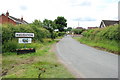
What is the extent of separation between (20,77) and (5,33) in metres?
9.64

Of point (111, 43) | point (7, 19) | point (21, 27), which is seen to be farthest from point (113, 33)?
point (7, 19)

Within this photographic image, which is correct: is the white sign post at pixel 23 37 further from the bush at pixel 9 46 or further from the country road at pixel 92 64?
the country road at pixel 92 64

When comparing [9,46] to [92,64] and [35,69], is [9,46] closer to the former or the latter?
[35,69]

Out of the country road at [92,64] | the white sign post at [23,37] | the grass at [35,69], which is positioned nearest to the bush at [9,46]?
the white sign post at [23,37]

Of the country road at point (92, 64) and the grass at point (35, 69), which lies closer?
the grass at point (35, 69)

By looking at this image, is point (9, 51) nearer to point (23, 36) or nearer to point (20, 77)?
point (23, 36)

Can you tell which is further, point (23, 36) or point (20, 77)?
point (23, 36)

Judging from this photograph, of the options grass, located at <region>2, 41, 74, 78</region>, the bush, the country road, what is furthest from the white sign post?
grass, located at <region>2, 41, 74, 78</region>

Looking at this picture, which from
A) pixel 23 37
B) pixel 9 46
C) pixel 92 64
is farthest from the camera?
pixel 23 37

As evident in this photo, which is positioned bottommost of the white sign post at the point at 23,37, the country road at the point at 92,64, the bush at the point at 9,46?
the country road at the point at 92,64

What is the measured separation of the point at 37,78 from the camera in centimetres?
572

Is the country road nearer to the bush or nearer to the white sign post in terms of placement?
the white sign post

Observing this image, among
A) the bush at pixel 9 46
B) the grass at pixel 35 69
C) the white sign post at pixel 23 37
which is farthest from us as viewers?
the white sign post at pixel 23 37

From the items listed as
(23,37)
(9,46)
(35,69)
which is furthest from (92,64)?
(9,46)
